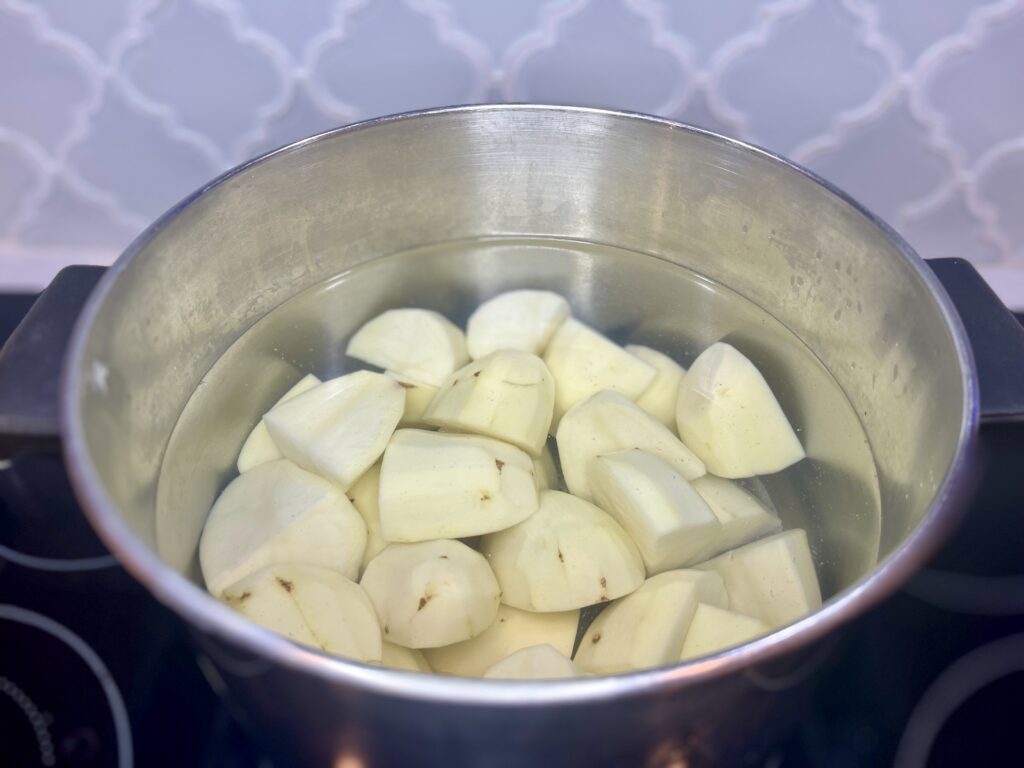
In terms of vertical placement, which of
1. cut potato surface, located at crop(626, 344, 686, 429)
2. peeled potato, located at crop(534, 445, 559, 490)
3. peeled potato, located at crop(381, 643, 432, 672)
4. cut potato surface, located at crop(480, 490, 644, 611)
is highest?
cut potato surface, located at crop(626, 344, 686, 429)

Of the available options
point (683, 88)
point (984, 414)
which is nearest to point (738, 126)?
point (683, 88)

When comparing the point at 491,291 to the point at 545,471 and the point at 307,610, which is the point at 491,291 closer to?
the point at 545,471

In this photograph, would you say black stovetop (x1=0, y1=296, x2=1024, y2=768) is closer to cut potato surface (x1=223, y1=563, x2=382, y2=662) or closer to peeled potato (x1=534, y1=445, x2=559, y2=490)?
cut potato surface (x1=223, y1=563, x2=382, y2=662)

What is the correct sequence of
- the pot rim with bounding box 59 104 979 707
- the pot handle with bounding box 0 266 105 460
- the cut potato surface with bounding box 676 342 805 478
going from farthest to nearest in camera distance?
1. the cut potato surface with bounding box 676 342 805 478
2. the pot handle with bounding box 0 266 105 460
3. the pot rim with bounding box 59 104 979 707

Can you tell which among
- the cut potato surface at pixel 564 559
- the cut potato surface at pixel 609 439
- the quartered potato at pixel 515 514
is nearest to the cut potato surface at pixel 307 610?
the quartered potato at pixel 515 514

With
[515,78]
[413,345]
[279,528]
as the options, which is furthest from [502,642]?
[515,78]

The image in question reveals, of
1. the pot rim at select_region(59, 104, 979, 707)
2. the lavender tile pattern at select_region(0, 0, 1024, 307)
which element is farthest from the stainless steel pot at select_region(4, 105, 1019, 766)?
the lavender tile pattern at select_region(0, 0, 1024, 307)

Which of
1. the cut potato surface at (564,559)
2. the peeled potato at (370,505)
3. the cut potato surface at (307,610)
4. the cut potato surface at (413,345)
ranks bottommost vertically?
the cut potato surface at (307,610)

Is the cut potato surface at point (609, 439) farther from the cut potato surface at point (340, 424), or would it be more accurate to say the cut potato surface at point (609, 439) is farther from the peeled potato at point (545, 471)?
the cut potato surface at point (340, 424)
